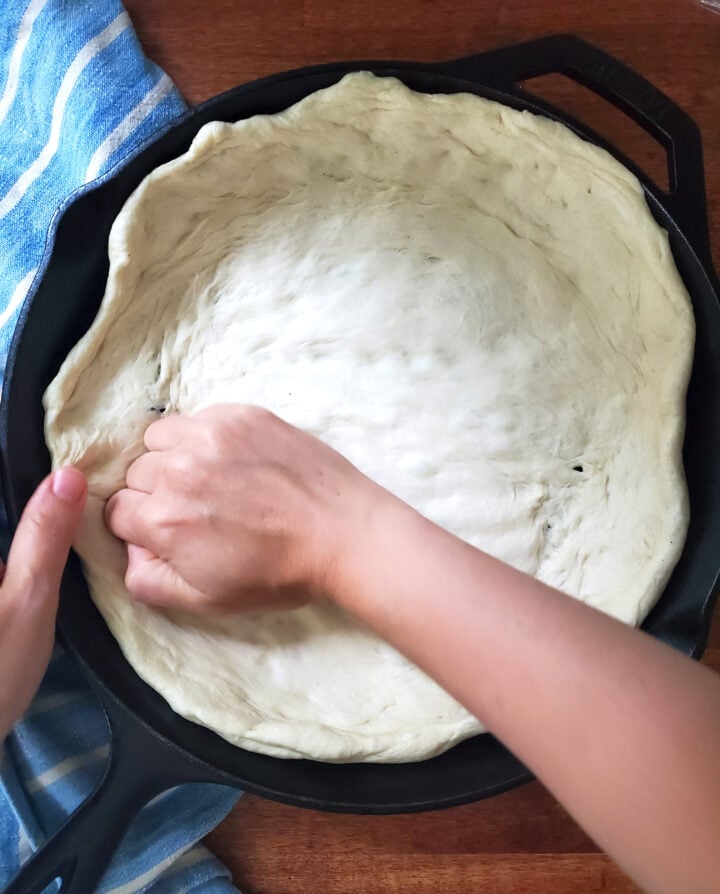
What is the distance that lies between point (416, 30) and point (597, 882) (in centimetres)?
87

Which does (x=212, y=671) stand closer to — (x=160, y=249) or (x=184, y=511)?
(x=184, y=511)

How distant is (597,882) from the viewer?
776 mm

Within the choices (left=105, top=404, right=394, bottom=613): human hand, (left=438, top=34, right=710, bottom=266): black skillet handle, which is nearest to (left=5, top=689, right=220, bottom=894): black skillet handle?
(left=105, top=404, right=394, bottom=613): human hand

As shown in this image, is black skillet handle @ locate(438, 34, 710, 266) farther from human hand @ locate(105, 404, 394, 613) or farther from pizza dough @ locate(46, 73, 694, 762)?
human hand @ locate(105, 404, 394, 613)

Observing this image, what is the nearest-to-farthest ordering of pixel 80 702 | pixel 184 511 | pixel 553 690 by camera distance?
pixel 553 690, pixel 184 511, pixel 80 702

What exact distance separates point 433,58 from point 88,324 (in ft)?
1.48

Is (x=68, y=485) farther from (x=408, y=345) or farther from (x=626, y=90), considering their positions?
(x=626, y=90)

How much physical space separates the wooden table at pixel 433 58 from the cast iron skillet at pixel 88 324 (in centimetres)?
13

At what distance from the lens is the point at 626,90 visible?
686 millimetres

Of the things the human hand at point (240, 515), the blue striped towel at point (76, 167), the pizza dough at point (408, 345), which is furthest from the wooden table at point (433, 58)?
the human hand at point (240, 515)

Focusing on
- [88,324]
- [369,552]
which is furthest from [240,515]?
[88,324]

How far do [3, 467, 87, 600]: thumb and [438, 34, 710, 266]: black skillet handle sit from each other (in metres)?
0.48

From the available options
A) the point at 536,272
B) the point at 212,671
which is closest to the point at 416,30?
the point at 536,272

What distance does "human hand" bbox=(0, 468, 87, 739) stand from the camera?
1.94ft
